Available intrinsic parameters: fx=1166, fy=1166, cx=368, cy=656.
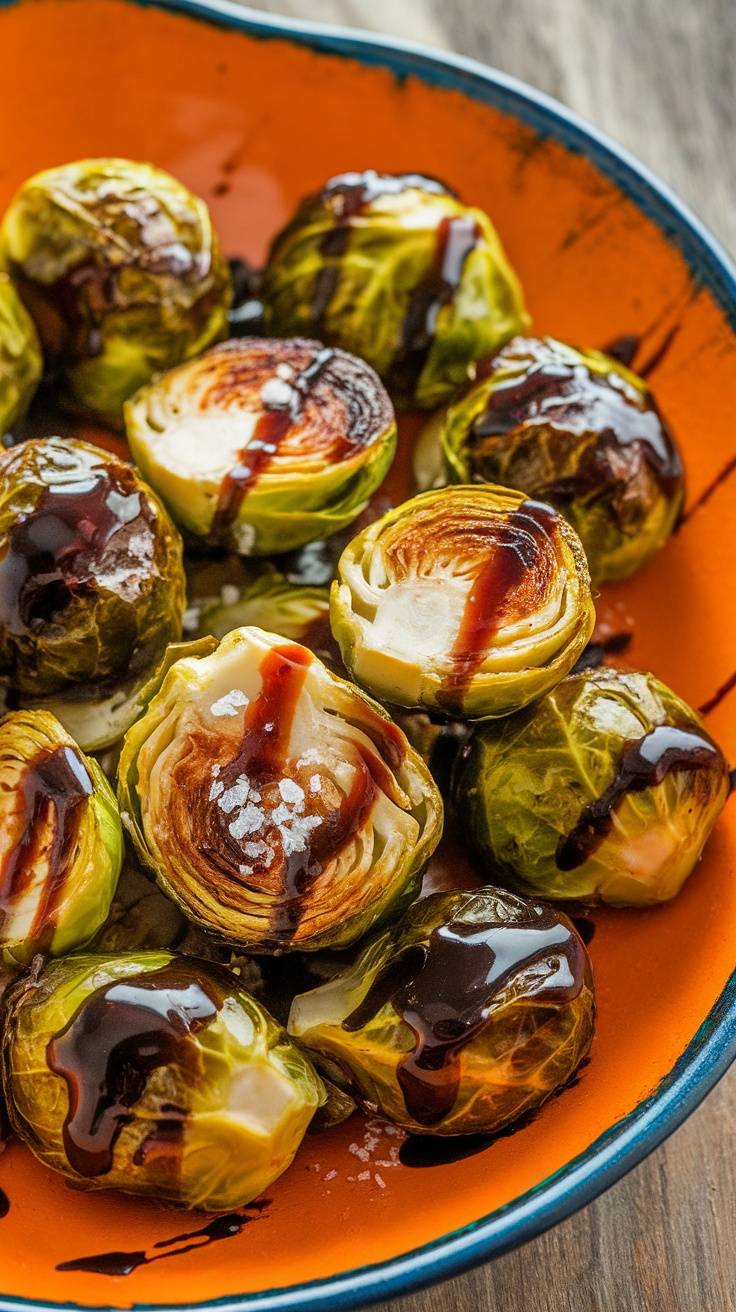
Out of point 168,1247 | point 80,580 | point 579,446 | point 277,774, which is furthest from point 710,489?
point 168,1247

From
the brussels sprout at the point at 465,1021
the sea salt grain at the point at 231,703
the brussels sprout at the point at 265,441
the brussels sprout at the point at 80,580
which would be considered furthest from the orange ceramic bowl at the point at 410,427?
the brussels sprout at the point at 80,580

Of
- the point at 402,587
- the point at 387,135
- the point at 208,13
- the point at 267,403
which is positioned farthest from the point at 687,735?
the point at 208,13

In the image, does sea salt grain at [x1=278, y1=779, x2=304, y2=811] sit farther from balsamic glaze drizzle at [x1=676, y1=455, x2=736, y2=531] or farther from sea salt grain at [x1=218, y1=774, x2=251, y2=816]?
balsamic glaze drizzle at [x1=676, y1=455, x2=736, y2=531]

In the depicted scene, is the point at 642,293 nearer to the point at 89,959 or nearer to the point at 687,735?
the point at 687,735

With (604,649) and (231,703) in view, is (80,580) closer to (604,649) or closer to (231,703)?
(231,703)

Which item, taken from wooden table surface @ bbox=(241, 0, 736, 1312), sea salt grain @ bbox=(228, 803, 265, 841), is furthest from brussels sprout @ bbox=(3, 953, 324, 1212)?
wooden table surface @ bbox=(241, 0, 736, 1312)

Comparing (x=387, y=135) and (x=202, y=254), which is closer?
(x=202, y=254)
